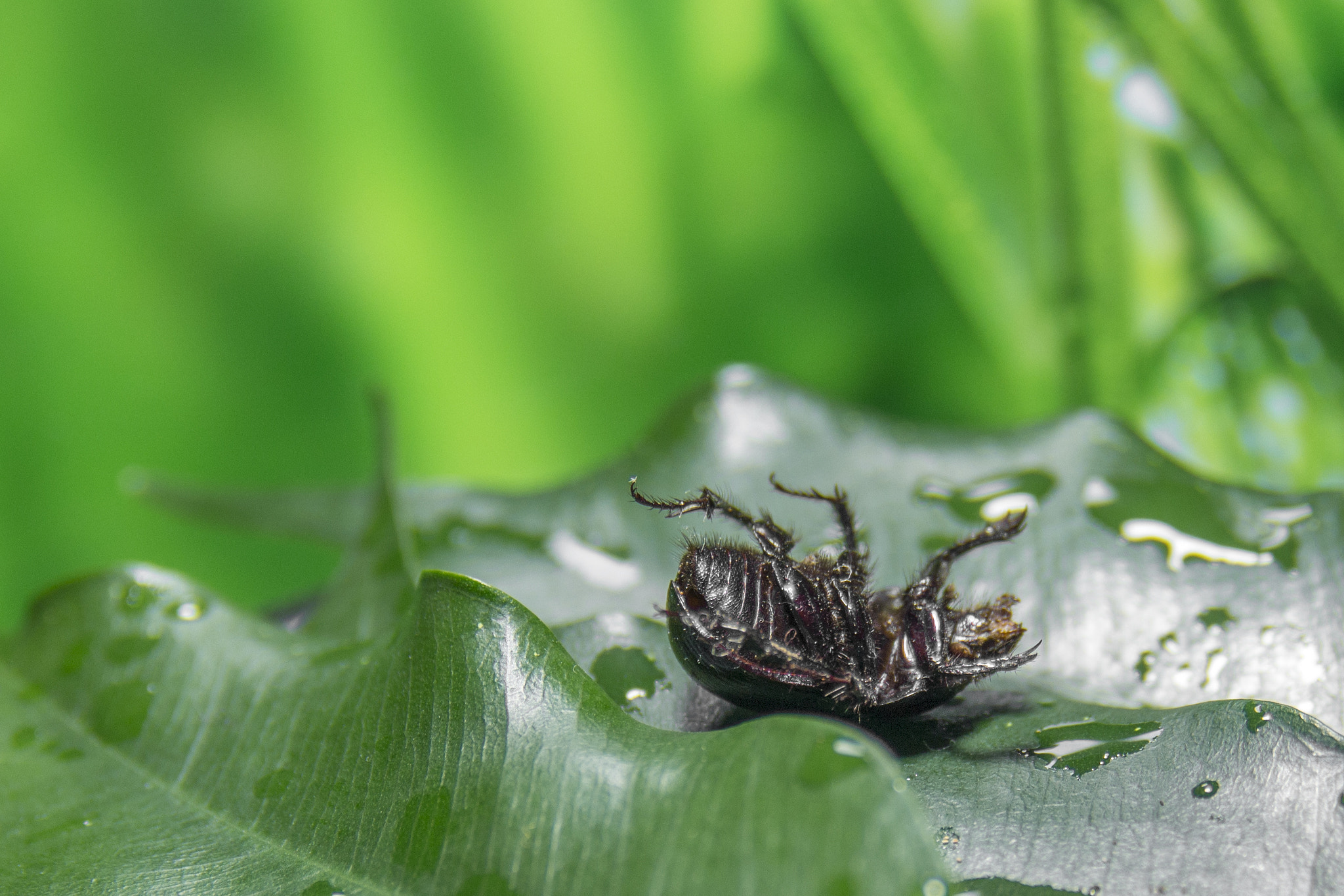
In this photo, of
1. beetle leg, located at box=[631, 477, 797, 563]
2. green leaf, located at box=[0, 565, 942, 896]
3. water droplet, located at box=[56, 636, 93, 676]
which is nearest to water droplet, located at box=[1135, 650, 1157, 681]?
beetle leg, located at box=[631, 477, 797, 563]

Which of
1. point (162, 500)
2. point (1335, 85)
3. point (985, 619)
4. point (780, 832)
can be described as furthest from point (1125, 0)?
point (162, 500)

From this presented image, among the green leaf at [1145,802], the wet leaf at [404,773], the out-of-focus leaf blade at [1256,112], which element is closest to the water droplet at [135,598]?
the wet leaf at [404,773]

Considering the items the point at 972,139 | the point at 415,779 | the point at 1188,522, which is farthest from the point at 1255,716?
the point at 972,139

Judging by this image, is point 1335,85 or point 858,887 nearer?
point 858,887

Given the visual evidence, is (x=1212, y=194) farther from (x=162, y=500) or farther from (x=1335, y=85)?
(x=162, y=500)

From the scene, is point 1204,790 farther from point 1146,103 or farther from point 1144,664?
point 1146,103

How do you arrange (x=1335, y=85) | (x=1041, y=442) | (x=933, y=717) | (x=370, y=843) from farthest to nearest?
(x=1335, y=85) < (x=1041, y=442) < (x=933, y=717) < (x=370, y=843)

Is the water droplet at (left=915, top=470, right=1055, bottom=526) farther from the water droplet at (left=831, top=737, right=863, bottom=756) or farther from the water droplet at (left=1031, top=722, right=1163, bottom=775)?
the water droplet at (left=831, top=737, right=863, bottom=756)
